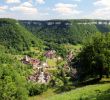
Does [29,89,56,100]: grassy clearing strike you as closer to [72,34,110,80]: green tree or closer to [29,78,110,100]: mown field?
[29,78,110,100]: mown field

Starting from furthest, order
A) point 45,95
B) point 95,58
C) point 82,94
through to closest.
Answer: point 95,58 < point 45,95 < point 82,94

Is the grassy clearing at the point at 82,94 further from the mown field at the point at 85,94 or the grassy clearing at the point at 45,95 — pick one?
the grassy clearing at the point at 45,95

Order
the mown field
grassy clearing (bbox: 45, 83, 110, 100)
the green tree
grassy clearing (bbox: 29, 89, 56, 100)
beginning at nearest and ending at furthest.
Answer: the mown field < grassy clearing (bbox: 45, 83, 110, 100) < grassy clearing (bbox: 29, 89, 56, 100) < the green tree

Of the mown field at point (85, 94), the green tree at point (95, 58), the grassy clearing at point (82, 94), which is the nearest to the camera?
the mown field at point (85, 94)

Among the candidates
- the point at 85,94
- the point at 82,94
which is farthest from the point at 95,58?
the point at 82,94

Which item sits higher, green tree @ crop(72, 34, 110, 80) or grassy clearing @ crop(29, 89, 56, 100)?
green tree @ crop(72, 34, 110, 80)

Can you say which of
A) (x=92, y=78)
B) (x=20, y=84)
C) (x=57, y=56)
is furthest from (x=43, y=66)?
(x=20, y=84)

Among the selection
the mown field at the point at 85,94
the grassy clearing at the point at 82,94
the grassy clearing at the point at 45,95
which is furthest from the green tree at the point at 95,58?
the grassy clearing at the point at 82,94

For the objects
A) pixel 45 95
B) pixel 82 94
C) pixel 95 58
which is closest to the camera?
pixel 82 94

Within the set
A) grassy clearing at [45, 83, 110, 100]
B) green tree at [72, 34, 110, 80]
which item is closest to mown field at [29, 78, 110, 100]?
grassy clearing at [45, 83, 110, 100]

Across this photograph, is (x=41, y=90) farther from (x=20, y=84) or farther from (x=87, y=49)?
(x=87, y=49)

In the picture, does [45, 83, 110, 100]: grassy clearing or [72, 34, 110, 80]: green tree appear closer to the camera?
[45, 83, 110, 100]: grassy clearing

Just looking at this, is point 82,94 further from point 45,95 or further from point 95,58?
point 95,58
